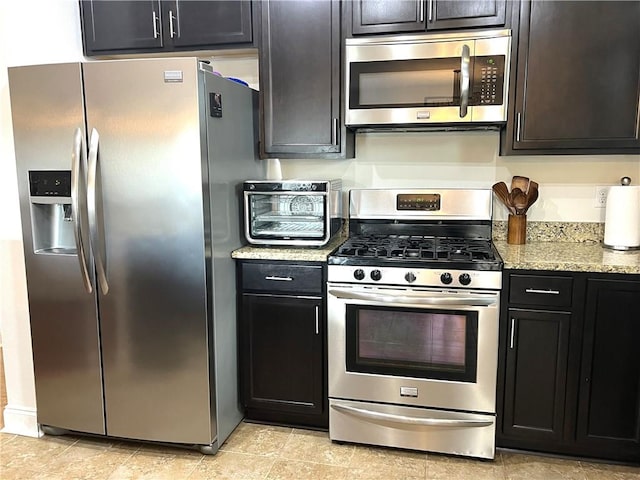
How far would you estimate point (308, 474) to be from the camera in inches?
88.1

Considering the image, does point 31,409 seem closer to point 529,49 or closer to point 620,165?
point 529,49

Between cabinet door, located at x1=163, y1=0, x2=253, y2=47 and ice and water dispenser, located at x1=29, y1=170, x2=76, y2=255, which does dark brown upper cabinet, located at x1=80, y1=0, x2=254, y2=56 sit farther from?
ice and water dispenser, located at x1=29, y1=170, x2=76, y2=255

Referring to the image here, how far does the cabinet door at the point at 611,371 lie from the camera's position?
214 cm

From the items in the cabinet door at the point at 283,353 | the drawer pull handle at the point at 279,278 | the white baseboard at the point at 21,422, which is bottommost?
the white baseboard at the point at 21,422

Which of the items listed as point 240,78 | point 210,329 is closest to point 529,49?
point 240,78

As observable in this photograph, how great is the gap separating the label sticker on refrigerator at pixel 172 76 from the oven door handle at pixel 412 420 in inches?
65.1

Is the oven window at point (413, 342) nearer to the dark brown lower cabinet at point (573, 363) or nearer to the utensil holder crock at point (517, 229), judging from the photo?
the dark brown lower cabinet at point (573, 363)

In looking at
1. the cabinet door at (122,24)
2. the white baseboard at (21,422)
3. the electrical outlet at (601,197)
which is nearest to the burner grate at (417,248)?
the electrical outlet at (601,197)

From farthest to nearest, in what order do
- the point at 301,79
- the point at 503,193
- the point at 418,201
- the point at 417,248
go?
the point at 418,201
the point at 503,193
the point at 301,79
the point at 417,248

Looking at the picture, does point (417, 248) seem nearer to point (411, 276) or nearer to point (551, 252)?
point (411, 276)

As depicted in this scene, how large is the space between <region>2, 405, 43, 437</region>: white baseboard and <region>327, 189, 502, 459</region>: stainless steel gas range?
59.6 inches

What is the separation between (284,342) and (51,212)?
1.28m

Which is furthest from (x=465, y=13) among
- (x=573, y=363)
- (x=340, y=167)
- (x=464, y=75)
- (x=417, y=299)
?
(x=573, y=363)

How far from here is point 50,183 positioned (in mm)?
2281
